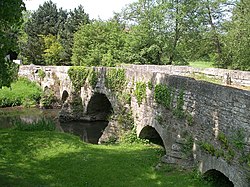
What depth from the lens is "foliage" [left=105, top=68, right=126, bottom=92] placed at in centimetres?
2003

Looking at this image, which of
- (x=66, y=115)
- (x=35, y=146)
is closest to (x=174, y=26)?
(x=66, y=115)

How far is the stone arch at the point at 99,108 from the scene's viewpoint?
91.0 feet

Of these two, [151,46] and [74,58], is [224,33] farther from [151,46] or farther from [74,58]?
[74,58]

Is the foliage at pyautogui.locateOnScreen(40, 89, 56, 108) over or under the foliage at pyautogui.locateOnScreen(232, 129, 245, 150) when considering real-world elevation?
under

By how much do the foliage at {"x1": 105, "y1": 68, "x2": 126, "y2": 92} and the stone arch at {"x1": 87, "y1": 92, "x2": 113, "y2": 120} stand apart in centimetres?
510

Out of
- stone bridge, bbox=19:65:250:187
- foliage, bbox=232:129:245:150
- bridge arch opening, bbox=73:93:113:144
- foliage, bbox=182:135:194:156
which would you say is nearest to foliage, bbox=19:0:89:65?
bridge arch opening, bbox=73:93:113:144

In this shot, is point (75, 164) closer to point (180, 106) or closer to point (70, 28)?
point (180, 106)

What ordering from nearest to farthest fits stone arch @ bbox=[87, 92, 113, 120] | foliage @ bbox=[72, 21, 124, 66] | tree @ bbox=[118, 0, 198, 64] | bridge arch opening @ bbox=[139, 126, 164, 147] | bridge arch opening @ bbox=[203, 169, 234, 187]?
bridge arch opening @ bbox=[203, 169, 234, 187] < bridge arch opening @ bbox=[139, 126, 164, 147] < stone arch @ bbox=[87, 92, 113, 120] < tree @ bbox=[118, 0, 198, 64] < foliage @ bbox=[72, 21, 124, 66]

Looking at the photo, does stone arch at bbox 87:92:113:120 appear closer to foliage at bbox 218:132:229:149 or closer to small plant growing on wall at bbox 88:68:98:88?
small plant growing on wall at bbox 88:68:98:88

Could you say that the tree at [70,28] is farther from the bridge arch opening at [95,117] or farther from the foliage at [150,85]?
the foliage at [150,85]

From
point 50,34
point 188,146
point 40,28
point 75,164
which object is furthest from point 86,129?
point 40,28

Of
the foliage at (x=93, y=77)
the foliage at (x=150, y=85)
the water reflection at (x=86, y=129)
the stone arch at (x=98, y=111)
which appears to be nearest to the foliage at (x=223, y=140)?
the foliage at (x=150, y=85)

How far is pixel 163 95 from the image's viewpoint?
48.0 feet

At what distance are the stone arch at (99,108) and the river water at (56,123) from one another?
32.4 inches
